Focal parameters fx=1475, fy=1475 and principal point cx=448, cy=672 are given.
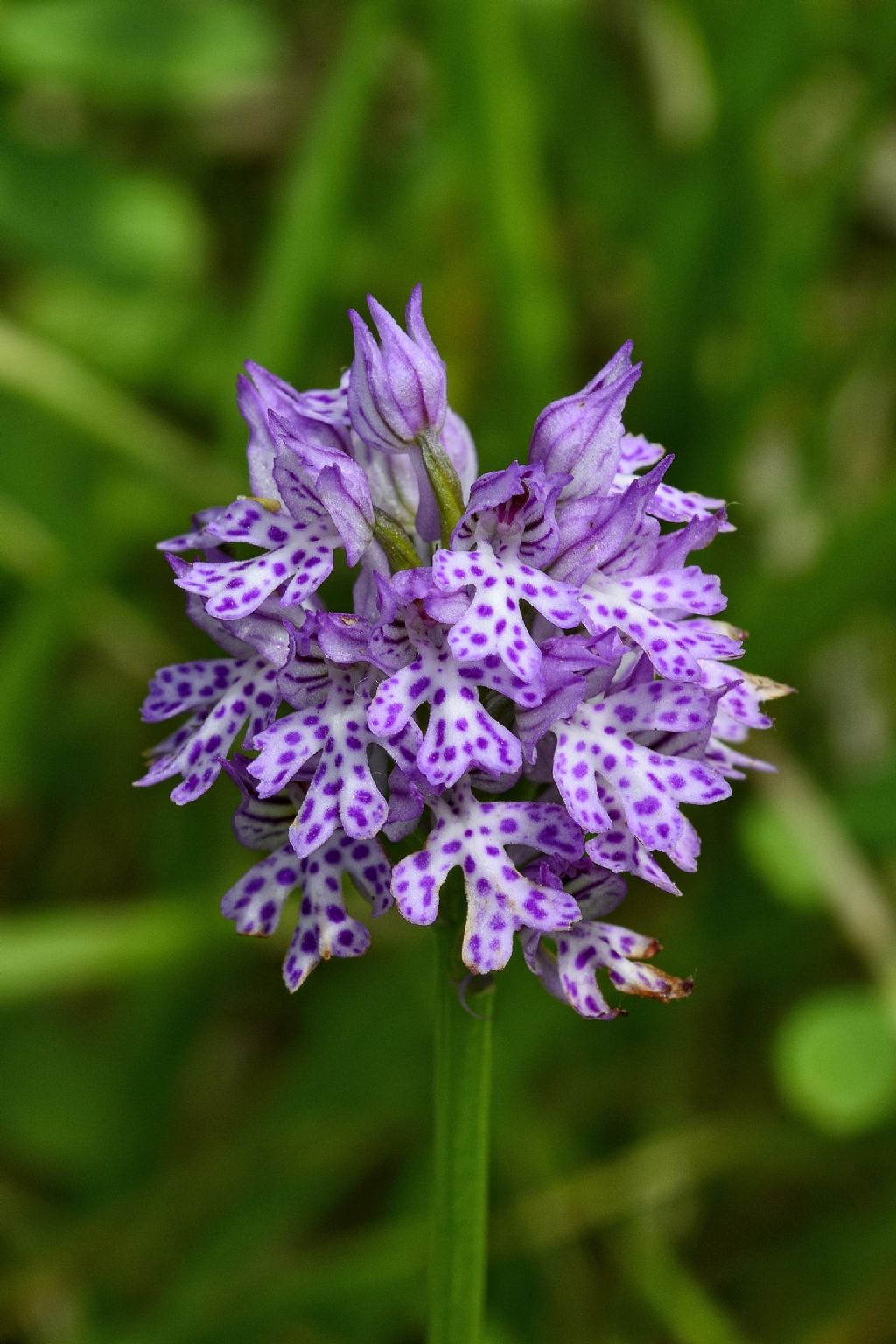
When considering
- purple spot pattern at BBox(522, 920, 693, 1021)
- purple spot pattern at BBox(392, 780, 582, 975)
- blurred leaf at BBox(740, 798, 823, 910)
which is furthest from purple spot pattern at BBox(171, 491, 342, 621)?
blurred leaf at BBox(740, 798, 823, 910)

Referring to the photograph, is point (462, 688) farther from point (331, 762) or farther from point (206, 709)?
point (206, 709)

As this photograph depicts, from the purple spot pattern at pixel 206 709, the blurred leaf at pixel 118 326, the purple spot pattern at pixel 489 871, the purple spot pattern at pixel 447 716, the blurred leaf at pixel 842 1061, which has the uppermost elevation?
the blurred leaf at pixel 118 326

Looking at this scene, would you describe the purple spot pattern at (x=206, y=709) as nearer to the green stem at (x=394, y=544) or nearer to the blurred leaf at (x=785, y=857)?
the green stem at (x=394, y=544)

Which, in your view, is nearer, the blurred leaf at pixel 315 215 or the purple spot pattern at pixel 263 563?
the purple spot pattern at pixel 263 563

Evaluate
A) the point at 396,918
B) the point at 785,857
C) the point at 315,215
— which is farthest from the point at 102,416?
the point at 785,857

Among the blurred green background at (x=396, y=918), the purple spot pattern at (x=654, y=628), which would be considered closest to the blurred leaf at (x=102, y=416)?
the blurred green background at (x=396, y=918)

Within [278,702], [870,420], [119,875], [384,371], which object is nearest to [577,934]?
[278,702]

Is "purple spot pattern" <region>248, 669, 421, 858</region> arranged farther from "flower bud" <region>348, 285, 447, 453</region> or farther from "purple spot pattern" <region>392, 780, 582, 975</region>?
"flower bud" <region>348, 285, 447, 453</region>

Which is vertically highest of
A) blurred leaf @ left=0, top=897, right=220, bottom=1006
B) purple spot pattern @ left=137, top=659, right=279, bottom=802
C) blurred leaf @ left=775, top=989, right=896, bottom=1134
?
blurred leaf @ left=0, top=897, right=220, bottom=1006
